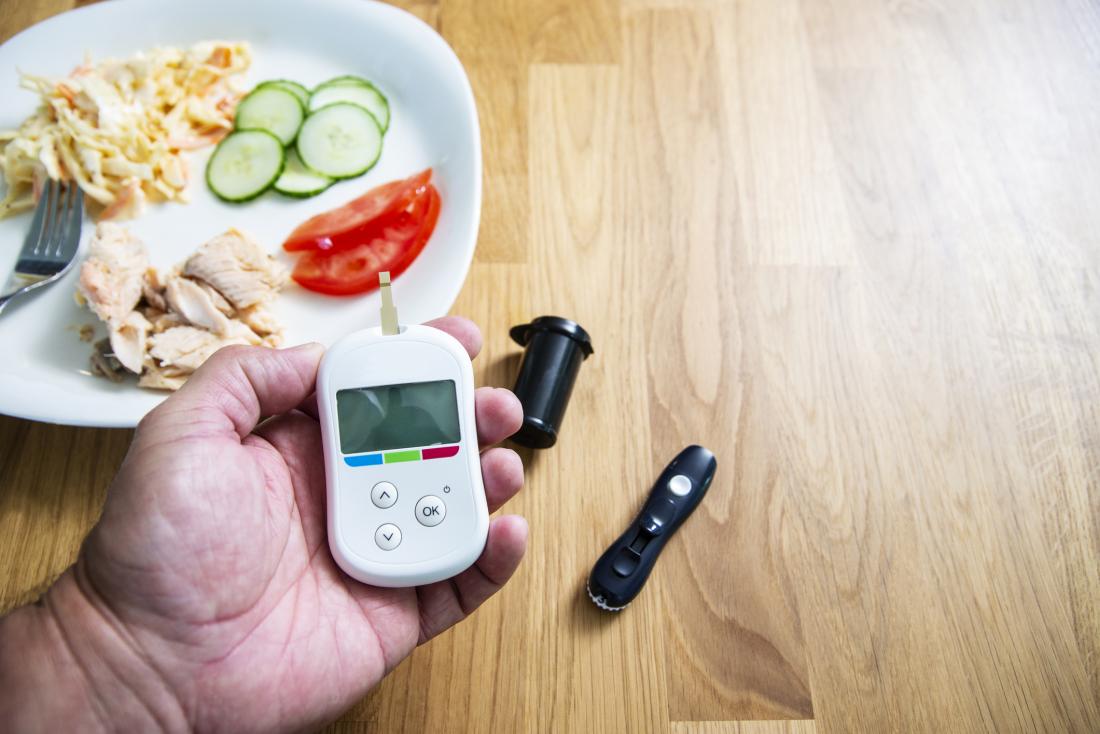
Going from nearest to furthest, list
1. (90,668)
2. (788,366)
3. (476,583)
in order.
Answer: (90,668)
(476,583)
(788,366)

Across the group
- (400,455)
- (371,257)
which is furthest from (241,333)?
(400,455)

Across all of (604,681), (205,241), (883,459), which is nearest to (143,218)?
(205,241)

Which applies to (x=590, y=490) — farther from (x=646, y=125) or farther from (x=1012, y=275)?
(x=1012, y=275)

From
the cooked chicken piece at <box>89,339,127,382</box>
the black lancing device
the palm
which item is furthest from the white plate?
the black lancing device

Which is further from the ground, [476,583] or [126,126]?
[126,126]

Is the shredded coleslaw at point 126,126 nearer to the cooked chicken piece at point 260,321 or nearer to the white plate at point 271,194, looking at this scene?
the white plate at point 271,194

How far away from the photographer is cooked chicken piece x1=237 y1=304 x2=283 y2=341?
1.44 metres

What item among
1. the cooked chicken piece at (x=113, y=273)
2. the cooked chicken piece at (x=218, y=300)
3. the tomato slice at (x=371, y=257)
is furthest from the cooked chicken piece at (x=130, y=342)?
the tomato slice at (x=371, y=257)

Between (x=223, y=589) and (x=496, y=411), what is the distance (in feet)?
1.45

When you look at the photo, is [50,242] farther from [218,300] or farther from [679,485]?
[679,485]

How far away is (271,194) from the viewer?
1594 mm

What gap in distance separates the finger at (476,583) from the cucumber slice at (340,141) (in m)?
0.86

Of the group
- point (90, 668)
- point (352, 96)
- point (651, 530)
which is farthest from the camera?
point (352, 96)

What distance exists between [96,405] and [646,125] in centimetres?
126
